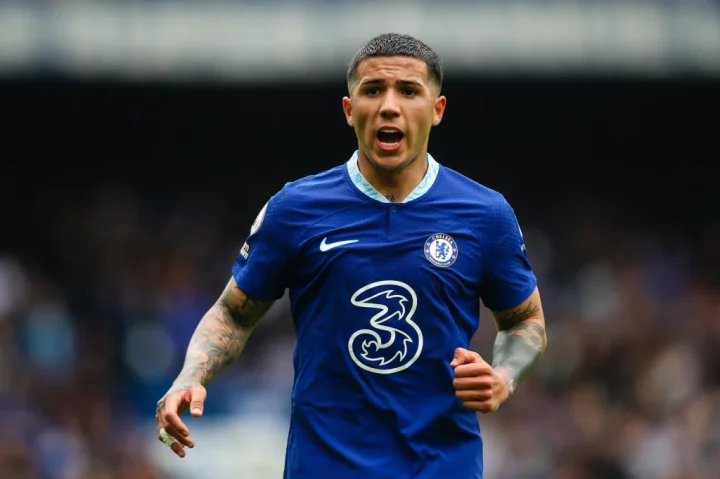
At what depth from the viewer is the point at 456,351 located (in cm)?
439

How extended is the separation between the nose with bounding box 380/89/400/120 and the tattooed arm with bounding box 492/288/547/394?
2.63ft

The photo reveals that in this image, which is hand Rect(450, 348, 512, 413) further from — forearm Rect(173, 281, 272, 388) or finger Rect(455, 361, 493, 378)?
forearm Rect(173, 281, 272, 388)

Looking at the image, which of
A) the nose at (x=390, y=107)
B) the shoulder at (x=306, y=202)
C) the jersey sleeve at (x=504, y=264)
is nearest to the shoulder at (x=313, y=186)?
the shoulder at (x=306, y=202)

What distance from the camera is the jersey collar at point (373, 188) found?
4789 mm

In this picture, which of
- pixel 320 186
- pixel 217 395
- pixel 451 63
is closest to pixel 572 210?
pixel 451 63

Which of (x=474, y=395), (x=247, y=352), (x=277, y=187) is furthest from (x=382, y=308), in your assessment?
(x=277, y=187)

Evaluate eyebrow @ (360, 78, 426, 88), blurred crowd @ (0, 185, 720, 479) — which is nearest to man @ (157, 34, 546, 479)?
eyebrow @ (360, 78, 426, 88)

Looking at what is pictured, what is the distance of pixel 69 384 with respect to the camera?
12.1 meters

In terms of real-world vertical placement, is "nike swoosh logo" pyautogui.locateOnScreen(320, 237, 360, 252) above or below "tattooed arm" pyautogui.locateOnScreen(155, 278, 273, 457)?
above

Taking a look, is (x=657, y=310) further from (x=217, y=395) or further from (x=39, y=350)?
(x=39, y=350)

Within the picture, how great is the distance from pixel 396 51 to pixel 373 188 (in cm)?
46

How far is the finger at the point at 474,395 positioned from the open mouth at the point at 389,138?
0.87 meters

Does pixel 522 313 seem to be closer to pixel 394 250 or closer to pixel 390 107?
pixel 394 250

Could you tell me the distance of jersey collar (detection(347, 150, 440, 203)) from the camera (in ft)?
15.7
